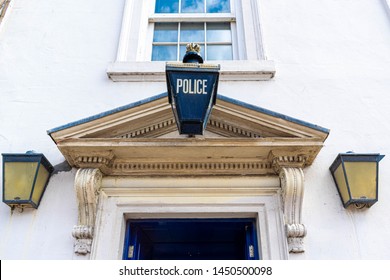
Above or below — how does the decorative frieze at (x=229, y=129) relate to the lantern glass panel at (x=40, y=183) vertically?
above

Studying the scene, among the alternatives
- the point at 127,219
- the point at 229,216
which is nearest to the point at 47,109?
A: the point at 127,219

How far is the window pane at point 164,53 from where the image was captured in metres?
4.55

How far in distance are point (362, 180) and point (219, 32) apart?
2738 mm

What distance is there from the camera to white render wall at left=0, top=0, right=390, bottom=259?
309cm

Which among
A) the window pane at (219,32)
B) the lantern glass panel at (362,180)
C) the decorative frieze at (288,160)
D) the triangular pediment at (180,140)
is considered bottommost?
the lantern glass panel at (362,180)

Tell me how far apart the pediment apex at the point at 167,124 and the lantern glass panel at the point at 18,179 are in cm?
35

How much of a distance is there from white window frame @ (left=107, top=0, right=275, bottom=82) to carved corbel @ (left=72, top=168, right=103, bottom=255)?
4.54 feet

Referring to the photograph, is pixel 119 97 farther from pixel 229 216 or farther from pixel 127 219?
pixel 229 216

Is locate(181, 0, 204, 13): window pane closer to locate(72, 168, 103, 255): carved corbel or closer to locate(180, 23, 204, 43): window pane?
locate(180, 23, 204, 43): window pane

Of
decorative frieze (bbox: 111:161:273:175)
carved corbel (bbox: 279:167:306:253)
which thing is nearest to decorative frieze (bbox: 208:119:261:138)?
decorative frieze (bbox: 111:161:273:175)

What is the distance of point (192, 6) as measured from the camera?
5.07m

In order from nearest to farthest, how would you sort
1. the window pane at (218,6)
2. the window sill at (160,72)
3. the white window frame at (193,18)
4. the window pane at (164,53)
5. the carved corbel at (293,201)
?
the carved corbel at (293,201) < the window sill at (160,72) < the window pane at (164,53) < the white window frame at (193,18) < the window pane at (218,6)

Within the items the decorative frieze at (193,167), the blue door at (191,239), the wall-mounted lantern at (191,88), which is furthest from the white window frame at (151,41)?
the blue door at (191,239)

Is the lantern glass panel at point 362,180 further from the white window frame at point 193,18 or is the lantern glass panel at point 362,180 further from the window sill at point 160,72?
the white window frame at point 193,18
